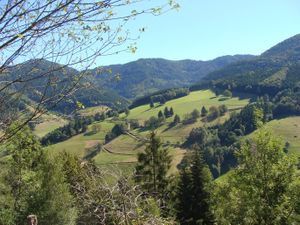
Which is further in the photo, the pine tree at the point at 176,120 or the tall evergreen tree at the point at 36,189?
the pine tree at the point at 176,120

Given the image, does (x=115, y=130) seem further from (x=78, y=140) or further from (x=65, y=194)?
(x=65, y=194)

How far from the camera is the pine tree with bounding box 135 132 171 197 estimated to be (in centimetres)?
3953

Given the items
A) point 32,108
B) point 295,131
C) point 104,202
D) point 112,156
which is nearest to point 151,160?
point 104,202

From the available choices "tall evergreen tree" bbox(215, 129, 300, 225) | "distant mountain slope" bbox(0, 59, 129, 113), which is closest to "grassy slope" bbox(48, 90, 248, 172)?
"tall evergreen tree" bbox(215, 129, 300, 225)

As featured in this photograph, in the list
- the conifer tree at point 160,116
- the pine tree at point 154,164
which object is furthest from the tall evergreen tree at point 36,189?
the conifer tree at point 160,116

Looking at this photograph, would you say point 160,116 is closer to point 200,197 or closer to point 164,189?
point 164,189

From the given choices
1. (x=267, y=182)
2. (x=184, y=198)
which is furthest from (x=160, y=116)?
(x=267, y=182)

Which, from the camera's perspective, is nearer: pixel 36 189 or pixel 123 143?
pixel 36 189

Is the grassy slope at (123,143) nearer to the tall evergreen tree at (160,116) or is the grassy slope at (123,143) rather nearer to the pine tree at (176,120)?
the pine tree at (176,120)

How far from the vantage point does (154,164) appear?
39.9m

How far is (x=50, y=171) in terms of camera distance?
30.0 meters

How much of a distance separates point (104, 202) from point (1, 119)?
14.2 ft

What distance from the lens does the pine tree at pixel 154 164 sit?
130 ft

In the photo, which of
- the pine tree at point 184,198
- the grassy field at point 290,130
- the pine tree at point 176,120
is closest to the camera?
the pine tree at point 184,198
